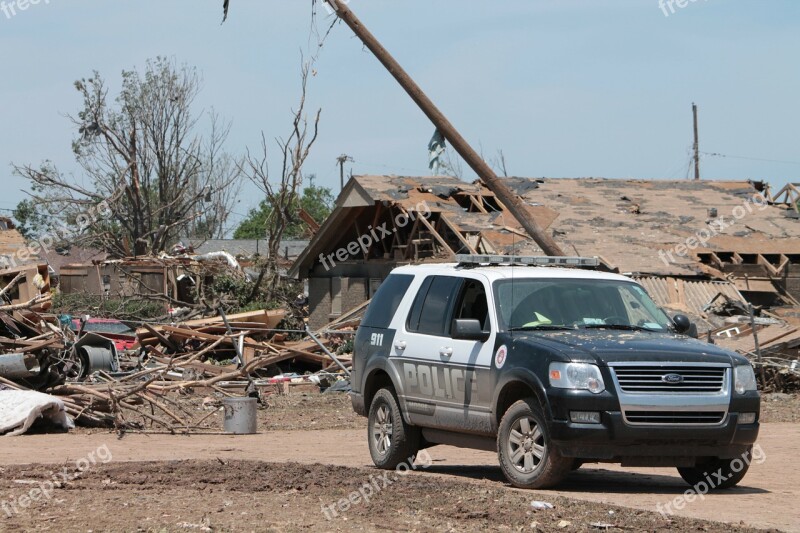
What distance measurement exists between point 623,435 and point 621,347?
2.41 feet

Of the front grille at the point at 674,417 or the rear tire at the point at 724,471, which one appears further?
the rear tire at the point at 724,471

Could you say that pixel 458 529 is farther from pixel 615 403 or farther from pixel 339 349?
pixel 339 349

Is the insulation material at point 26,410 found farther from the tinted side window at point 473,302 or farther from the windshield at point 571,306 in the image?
the windshield at point 571,306

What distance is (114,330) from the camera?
28.6m

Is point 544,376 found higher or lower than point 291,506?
higher

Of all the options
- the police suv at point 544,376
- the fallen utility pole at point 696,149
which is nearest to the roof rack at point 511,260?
the police suv at point 544,376

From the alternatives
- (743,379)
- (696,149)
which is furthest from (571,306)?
(696,149)

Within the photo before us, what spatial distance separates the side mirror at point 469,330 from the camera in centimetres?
1012

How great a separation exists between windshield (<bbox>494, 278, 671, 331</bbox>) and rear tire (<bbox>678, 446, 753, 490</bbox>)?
1.31 meters

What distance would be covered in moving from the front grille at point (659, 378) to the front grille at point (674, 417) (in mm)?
182

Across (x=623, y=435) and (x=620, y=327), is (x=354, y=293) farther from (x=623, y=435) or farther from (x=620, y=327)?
(x=623, y=435)

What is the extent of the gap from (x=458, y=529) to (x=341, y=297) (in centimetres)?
2626

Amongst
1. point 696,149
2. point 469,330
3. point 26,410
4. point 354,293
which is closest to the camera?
point 469,330

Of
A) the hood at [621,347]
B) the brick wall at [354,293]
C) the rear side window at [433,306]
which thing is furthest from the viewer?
the brick wall at [354,293]
